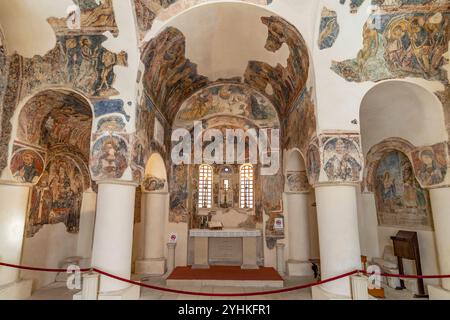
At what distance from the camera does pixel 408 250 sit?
9.13m

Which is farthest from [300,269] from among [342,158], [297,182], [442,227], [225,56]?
[225,56]

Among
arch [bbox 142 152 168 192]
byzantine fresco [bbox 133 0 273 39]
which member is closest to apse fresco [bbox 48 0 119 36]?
byzantine fresco [bbox 133 0 273 39]

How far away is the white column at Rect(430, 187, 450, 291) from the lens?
756 cm

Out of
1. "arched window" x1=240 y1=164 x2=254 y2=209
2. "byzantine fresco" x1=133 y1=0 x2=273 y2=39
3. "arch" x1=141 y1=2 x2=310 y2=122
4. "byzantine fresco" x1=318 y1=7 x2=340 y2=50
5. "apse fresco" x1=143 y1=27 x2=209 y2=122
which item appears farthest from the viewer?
"arched window" x1=240 y1=164 x2=254 y2=209

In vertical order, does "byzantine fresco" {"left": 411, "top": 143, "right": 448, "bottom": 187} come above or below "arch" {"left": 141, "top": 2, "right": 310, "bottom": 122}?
below

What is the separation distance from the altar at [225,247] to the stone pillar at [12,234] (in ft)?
20.7

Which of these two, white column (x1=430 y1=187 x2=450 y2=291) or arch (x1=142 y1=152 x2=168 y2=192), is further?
arch (x1=142 y1=152 x2=168 y2=192)

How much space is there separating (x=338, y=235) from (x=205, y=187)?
8.32 metres

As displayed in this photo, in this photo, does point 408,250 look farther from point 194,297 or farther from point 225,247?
point 225,247

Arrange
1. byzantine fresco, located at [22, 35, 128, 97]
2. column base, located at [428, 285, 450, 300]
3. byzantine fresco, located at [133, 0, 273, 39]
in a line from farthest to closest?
byzantine fresco, located at [22, 35, 128, 97]
byzantine fresco, located at [133, 0, 273, 39]
column base, located at [428, 285, 450, 300]

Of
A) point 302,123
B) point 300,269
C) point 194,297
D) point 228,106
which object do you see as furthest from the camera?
point 228,106

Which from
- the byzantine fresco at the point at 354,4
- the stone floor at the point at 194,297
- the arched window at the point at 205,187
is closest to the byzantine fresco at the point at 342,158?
the byzantine fresco at the point at 354,4

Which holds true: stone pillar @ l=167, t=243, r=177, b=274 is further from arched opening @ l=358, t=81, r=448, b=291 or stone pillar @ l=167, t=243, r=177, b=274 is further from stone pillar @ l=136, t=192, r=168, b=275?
arched opening @ l=358, t=81, r=448, b=291

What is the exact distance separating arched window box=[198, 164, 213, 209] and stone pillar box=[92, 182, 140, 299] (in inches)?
261
